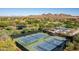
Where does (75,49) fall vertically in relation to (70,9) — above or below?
below

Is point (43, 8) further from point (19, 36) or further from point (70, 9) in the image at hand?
point (19, 36)

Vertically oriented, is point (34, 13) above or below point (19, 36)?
above
